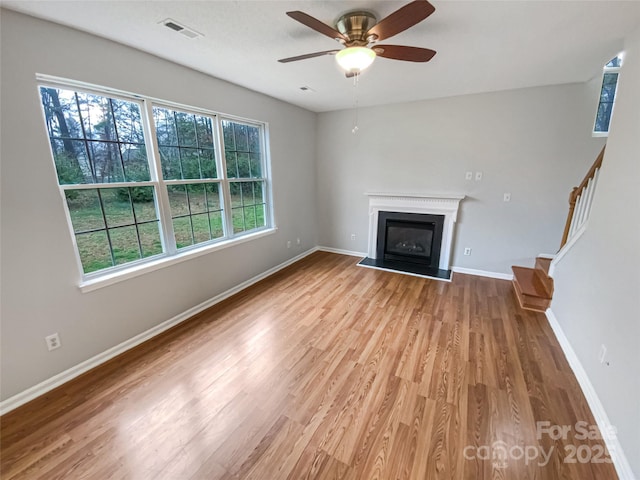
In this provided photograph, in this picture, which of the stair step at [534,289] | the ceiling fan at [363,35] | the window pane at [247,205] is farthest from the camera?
the window pane at [247,205]

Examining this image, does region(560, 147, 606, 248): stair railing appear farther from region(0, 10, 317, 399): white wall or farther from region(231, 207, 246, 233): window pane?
region(0, 10, 317, 399): white wall

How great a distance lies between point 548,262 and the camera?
329 cm

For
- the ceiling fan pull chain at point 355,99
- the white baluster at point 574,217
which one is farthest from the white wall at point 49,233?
the white baluster at point 574,217

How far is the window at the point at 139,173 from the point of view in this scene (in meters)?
1.96

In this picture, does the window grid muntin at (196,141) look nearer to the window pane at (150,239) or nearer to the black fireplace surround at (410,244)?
the window pane at (150,239)

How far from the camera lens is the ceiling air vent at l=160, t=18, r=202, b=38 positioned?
1.75 m

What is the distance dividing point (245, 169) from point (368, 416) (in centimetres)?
303

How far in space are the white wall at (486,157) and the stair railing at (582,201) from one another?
1.50 ft

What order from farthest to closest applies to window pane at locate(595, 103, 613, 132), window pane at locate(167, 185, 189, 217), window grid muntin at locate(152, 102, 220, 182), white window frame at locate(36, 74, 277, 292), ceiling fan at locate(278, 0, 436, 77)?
window pane at locate(595, 103, 613, 132) < window pane at locate(167, 185, 189, 217) < window grid muntin at locate(152, 102, 220, 182) < white window frame at locate(36, 74, 277, 292) < ceiling fan at locate(278, 0, 436, 77)

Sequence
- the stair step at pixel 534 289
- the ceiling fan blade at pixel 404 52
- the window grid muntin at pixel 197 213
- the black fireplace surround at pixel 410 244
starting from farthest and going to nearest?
the black fireplace surround at pixel 410 244
the stair step at pixel 534 289
the window grid muntin at pixel 197 213
the ceiling fan blade at pixel 404 52

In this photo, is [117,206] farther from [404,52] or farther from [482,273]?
[482,273]

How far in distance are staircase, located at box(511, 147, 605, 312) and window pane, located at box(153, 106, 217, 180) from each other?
3747mm

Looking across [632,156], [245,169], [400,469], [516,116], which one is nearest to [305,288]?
[245,169]

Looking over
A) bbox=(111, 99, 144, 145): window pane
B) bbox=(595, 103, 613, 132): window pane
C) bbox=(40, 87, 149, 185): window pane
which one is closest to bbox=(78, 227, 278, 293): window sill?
bbox=(40, 87, 149, 185): window pane
